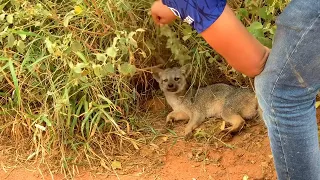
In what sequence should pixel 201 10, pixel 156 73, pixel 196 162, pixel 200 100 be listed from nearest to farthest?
pixel 201 10 < pixel 196 162 < pixel 156 73 < pixel 200 100

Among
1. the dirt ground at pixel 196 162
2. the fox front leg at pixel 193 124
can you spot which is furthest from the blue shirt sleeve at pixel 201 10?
the fox front leg at pixel 193 124

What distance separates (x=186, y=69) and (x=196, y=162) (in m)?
0.82

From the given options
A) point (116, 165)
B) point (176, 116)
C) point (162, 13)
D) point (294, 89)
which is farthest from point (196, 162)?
point (294, 89)

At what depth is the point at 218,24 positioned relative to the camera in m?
1.64

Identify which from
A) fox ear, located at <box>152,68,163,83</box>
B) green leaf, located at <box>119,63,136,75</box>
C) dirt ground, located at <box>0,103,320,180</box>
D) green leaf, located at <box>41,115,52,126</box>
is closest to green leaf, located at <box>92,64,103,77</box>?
green leaf, located at <box>119,63,136,75</box>

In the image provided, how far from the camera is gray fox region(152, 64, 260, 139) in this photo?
347cm

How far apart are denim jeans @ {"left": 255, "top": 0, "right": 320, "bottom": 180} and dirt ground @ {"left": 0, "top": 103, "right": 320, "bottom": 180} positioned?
40.3 inches

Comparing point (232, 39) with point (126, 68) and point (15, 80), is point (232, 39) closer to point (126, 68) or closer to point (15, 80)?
point (126, 68)

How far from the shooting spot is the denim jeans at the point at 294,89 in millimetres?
1561

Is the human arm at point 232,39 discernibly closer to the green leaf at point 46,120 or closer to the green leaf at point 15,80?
the green leaf at point 46,120

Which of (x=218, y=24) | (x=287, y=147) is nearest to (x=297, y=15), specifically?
(x=218, y=24)

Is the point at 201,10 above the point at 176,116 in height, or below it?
above

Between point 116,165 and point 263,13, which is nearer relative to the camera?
point 263,13

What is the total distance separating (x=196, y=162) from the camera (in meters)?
2.98
